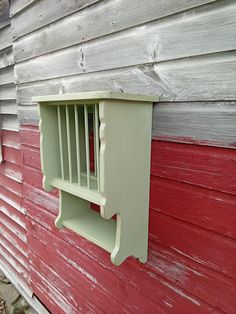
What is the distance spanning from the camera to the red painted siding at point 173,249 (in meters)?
0.81

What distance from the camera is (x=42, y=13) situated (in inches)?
51.1

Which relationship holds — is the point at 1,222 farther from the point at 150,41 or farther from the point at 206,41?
the point at 206,41

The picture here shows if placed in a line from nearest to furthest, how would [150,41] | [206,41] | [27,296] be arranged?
[206,41] < [150,41] < [27,296]

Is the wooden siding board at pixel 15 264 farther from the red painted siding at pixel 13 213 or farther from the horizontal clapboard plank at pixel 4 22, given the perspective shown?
the horizontal clapboard plank at pixel 4 22

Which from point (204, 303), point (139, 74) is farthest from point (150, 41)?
point (204, 303)

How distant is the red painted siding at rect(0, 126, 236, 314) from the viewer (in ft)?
2.66

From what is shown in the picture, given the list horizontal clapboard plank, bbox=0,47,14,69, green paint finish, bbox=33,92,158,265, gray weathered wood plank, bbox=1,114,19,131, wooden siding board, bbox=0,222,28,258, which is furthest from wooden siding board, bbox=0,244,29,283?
horizontal clapboard plank, bbox=0,47,14,69

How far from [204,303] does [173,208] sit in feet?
1.11

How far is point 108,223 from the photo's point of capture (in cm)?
109

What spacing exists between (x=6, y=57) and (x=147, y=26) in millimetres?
1243

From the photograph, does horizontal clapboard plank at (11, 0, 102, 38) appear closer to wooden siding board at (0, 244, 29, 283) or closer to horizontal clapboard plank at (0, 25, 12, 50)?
horizontal clapboard plank at (0, 25, 12, 50)

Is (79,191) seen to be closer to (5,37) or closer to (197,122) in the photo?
(197,122)

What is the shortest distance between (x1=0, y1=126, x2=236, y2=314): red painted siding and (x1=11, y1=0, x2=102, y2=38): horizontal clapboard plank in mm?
561

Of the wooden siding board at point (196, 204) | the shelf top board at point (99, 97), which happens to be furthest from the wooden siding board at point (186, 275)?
the shelf top board at point (99, 97)
